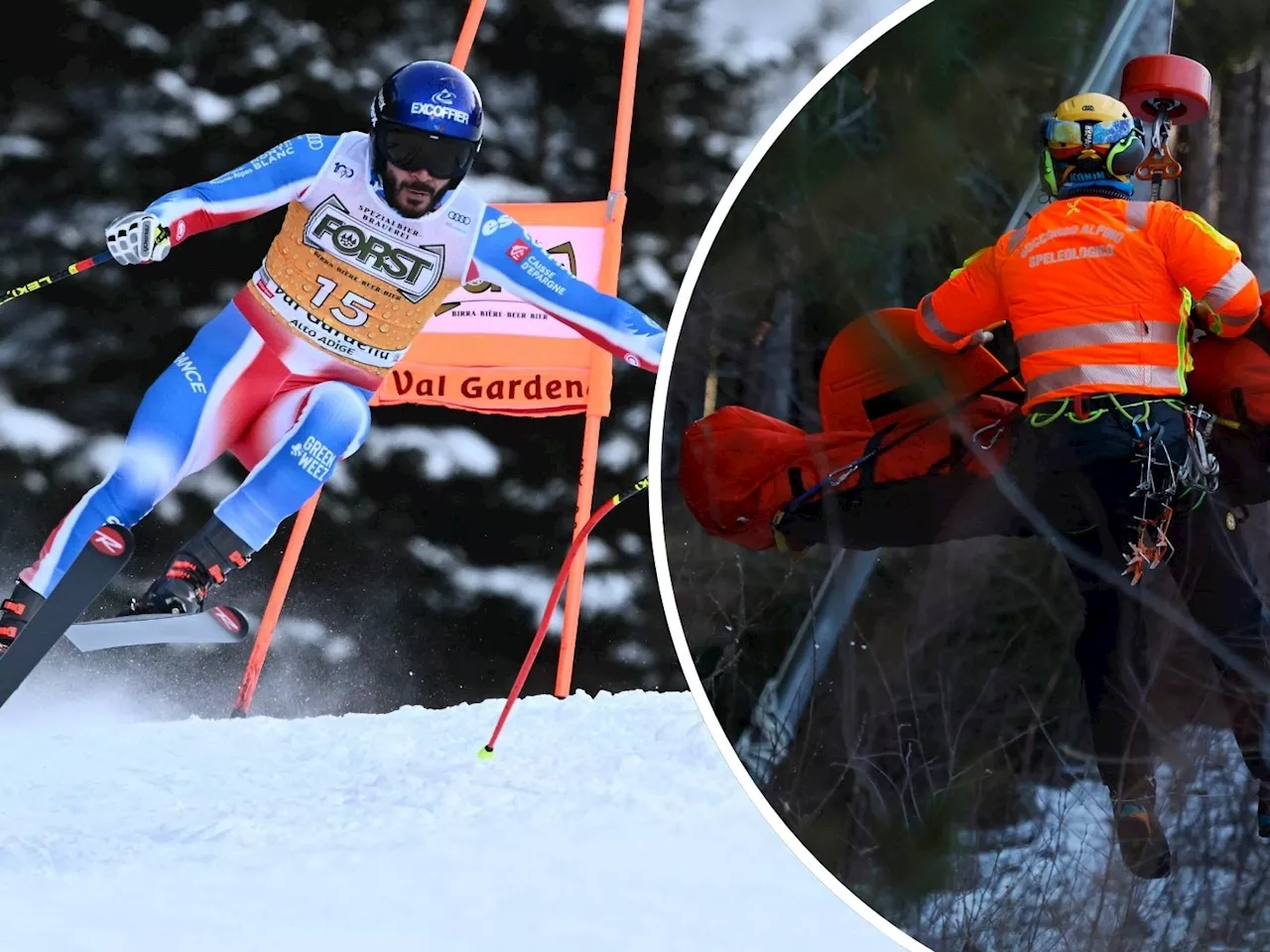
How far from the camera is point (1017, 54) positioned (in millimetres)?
1696

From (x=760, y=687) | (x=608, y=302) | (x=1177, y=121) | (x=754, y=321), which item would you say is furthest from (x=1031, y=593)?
(x=608, y=302)

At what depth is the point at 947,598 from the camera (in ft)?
5.34

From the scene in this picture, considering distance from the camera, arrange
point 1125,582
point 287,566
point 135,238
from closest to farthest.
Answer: point 1125,582 < point 135,238 < point 287,566

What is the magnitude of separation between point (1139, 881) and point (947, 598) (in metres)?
0.38

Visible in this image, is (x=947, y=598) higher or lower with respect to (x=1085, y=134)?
lower

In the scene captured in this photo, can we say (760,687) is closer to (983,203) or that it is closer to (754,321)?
(754,321)

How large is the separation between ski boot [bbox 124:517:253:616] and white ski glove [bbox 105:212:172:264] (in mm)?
471

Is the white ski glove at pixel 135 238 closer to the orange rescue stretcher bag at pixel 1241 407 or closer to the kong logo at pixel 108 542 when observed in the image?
the kong logo at pixel 108 542

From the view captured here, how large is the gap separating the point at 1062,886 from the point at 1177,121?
0.86 metres

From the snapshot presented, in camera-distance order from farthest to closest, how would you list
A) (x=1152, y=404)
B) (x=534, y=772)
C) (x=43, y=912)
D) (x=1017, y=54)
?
(x=534, y=772) < (x=43, y=912) < (x=1017, y=54) < (x=1152, y=404)

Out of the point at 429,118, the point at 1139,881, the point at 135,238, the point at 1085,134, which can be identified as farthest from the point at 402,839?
the point at 1085,134

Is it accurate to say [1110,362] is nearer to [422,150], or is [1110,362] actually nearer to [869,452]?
[869,452]

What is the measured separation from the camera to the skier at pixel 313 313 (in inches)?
99.3

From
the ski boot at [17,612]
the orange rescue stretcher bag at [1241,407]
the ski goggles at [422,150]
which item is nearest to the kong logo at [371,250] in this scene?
the ski goggles at [422,150]
